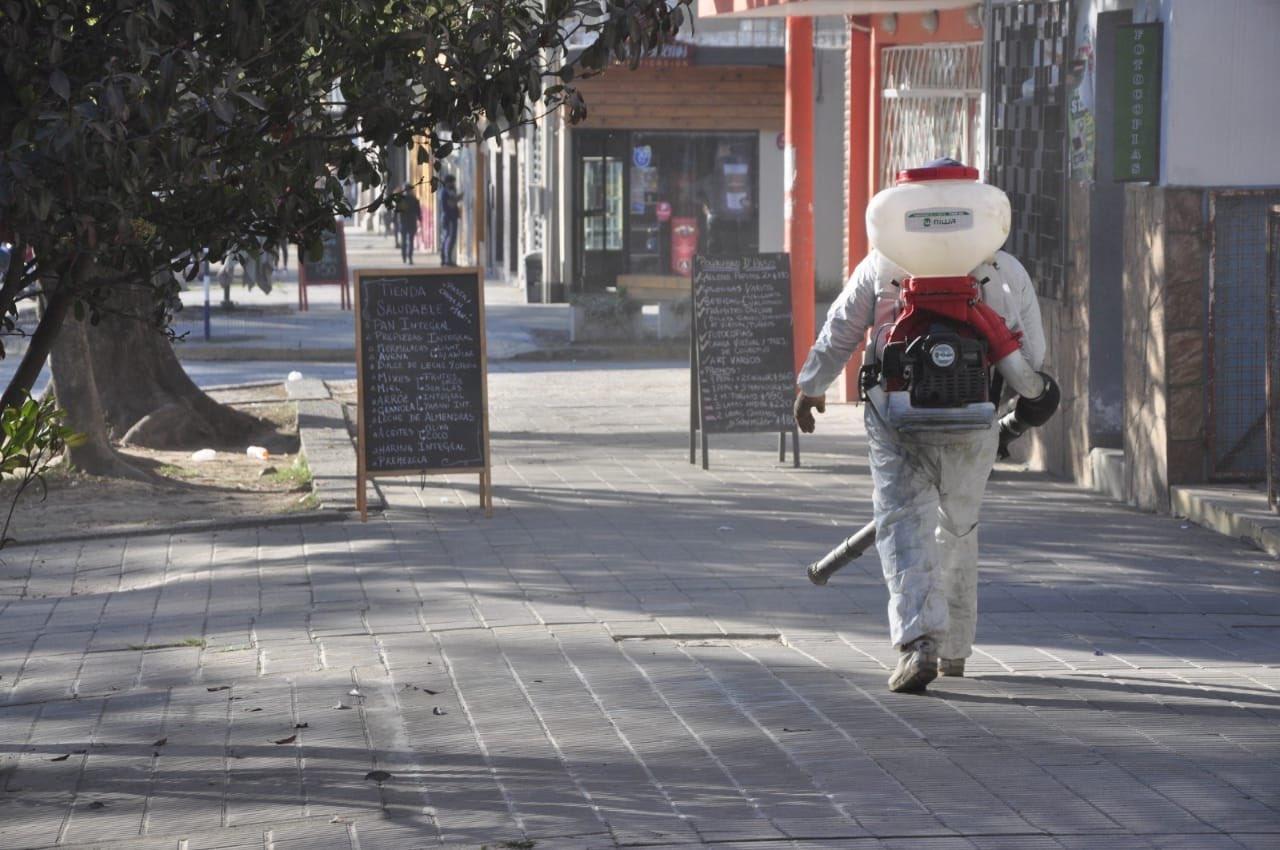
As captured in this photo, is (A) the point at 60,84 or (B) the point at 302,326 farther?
(B) the point at 302,326

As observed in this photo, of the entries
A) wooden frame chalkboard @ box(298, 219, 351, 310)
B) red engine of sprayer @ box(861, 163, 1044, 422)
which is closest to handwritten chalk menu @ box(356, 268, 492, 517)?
red engine of sprayer @ box(861, 163, 1044, 422)

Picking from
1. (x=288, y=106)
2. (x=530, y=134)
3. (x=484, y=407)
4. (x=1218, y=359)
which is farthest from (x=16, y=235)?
(x=530, y=134)

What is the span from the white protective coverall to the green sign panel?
4.04 metres

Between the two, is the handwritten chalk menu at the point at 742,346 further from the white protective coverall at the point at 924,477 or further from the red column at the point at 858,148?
the white protective coverall at the point at 924,477

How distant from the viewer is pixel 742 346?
12.1 meters

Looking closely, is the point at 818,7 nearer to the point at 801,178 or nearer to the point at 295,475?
the point at 801,178

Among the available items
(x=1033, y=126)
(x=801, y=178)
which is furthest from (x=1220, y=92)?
(x=801, y=178)

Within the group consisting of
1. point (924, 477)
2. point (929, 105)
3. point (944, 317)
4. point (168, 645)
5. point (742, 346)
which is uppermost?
point (929, 105)

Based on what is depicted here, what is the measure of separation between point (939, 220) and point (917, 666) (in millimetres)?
1450

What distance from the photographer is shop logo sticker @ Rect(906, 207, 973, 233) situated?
5.93 m

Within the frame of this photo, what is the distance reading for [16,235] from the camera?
4.71m

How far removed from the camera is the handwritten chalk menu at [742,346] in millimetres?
11992

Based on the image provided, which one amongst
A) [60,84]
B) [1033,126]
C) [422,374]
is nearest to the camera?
[60,84]

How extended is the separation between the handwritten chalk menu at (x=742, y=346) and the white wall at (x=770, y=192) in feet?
52.4
